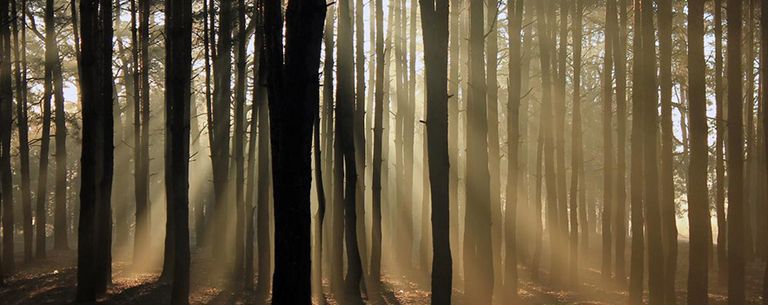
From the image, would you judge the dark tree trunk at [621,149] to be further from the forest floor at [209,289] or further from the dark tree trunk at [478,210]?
the dark tree trunk at [478,210]

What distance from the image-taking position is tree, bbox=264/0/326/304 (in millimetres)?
7473

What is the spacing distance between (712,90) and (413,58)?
37.3ft

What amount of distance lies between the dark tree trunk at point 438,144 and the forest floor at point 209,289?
2.49 metres

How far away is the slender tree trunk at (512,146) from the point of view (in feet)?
49.4

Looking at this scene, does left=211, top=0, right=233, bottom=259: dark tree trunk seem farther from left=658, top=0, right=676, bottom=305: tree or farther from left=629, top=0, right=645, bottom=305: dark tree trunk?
left=658, top=0, right=676, bottom=305: tree

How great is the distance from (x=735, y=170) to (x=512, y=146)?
15.3 feet

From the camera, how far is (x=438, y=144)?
10.1m

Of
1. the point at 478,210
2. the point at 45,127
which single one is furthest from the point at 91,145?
the point at 45,127

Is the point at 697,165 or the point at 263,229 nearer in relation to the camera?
the point at 697,165

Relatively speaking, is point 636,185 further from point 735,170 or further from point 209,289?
point 209,289

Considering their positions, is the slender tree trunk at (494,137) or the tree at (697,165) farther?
the slender tree trunk at (494,137)

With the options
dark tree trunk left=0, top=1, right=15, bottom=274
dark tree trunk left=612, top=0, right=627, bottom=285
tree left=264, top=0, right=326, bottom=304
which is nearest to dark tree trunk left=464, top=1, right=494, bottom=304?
tree left=264, top=0, right=326, bottom=304

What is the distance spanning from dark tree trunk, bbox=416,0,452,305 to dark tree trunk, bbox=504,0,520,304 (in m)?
5.17

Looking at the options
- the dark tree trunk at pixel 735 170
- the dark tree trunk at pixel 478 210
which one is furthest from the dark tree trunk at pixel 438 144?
the dark tree trunk at pixel 735 170
